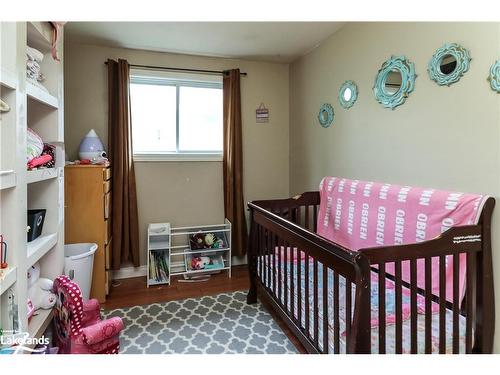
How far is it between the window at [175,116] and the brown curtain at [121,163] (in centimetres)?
17

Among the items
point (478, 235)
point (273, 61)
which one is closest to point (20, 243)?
point (478, 235)

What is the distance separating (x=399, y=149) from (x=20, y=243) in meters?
2.15

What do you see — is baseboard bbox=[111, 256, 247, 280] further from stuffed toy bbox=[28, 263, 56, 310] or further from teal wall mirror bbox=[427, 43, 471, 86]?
teal wall mirror bbox=[427, 43, 471, 86]

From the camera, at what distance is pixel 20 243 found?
127 centimetres

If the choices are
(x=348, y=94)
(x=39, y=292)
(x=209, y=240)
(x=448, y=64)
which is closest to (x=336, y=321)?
(x=448, y=64)

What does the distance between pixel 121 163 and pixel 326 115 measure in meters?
1.94

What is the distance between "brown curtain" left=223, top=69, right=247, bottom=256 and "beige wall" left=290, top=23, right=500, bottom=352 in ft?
2.34

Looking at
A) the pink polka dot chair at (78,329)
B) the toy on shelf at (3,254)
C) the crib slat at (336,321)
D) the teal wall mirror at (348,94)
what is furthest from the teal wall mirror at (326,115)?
the toy on shelf at (3,254)

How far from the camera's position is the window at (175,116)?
2883 millimetres

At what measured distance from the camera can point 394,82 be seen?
189cm

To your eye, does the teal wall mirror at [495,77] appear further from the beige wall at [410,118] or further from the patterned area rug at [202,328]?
the patterned area rug at [202,328]

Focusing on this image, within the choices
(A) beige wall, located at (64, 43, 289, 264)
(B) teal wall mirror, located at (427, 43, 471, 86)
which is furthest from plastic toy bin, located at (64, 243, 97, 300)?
(B) teal wall mirror, located at (427, 43, 471, 86)

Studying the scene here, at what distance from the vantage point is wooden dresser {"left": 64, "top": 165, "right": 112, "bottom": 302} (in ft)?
7.46
